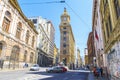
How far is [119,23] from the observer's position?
27.5 feet

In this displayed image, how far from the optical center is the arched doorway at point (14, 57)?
34.0 meters

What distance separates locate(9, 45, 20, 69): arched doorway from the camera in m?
34.0

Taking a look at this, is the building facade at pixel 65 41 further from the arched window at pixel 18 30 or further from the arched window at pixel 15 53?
the arched window at pixel 15 53

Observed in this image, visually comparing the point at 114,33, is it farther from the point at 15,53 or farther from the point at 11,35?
the point at 15,53

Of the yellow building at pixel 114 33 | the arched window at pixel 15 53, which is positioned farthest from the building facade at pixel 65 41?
the yellow building at pixel 114 33

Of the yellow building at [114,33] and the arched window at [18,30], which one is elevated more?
the arched window at [18,30]

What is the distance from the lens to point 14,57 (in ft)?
119

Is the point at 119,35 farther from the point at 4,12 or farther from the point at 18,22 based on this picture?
the point at 18,22

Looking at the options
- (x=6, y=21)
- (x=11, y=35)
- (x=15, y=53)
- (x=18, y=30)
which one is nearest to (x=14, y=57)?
(x=15, y=53)

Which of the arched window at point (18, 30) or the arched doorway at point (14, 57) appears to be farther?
the arched window at point (18, 30)

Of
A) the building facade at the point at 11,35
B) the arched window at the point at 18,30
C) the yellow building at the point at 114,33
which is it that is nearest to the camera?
the yellow building at the point at 114,33

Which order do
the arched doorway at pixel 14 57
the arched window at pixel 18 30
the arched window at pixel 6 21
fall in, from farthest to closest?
the arched window at pixel 18 30 < the arched doorway at pixel 14 57 < the arched window at pixel 6 21

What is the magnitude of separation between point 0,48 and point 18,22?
1165 centimetres

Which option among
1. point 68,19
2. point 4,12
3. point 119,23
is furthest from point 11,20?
point 68,19
